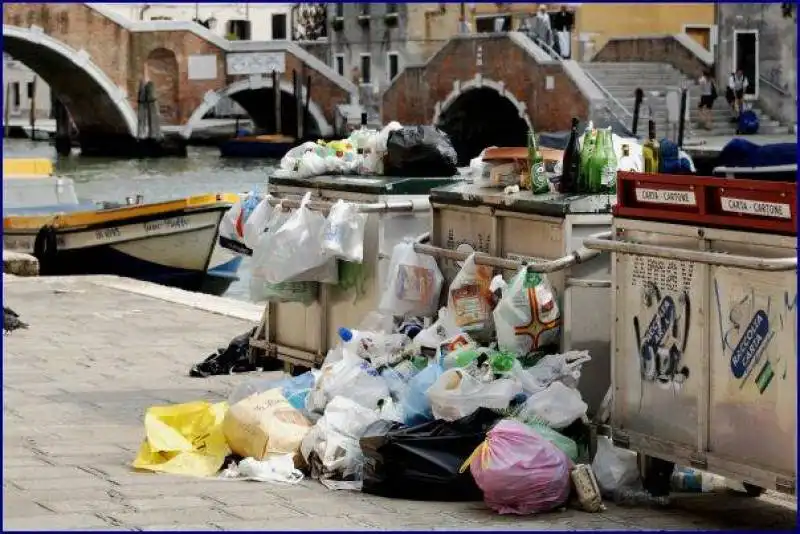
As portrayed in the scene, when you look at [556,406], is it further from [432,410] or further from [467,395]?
[432,410]

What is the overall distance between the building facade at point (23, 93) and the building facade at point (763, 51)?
1149 inches

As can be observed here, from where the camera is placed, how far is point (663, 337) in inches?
167

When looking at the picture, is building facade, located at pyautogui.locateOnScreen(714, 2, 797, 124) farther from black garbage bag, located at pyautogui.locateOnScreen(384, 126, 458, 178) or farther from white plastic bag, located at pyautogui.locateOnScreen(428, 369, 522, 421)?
white plastic bag, located at pyautogui.locateOnScreen(428, 369, 522, 421)

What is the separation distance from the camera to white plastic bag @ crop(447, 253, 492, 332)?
16.1ft

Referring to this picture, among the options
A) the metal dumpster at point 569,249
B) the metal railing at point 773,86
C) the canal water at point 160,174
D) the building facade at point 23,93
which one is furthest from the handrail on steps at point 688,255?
the building facade at point 23,93

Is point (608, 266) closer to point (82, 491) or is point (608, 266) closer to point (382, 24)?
point (82, 491)

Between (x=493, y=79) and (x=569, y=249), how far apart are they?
28018 millimetres

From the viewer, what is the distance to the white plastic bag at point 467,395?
4.41 meters

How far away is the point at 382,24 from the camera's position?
136 feet

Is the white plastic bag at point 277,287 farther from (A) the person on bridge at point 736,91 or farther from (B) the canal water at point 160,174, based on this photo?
(A) the person on bridge at point 736,91

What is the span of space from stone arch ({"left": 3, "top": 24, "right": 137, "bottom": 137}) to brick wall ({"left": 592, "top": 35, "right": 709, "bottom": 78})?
11.5 metres

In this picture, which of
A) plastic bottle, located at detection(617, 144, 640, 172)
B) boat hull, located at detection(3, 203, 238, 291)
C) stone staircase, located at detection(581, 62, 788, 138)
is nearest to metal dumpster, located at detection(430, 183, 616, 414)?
plastic bottle, located at detection(617, 144, 640, 172)

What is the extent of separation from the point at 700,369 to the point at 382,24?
124 feet

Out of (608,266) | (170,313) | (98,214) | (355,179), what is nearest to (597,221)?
(608,266)
